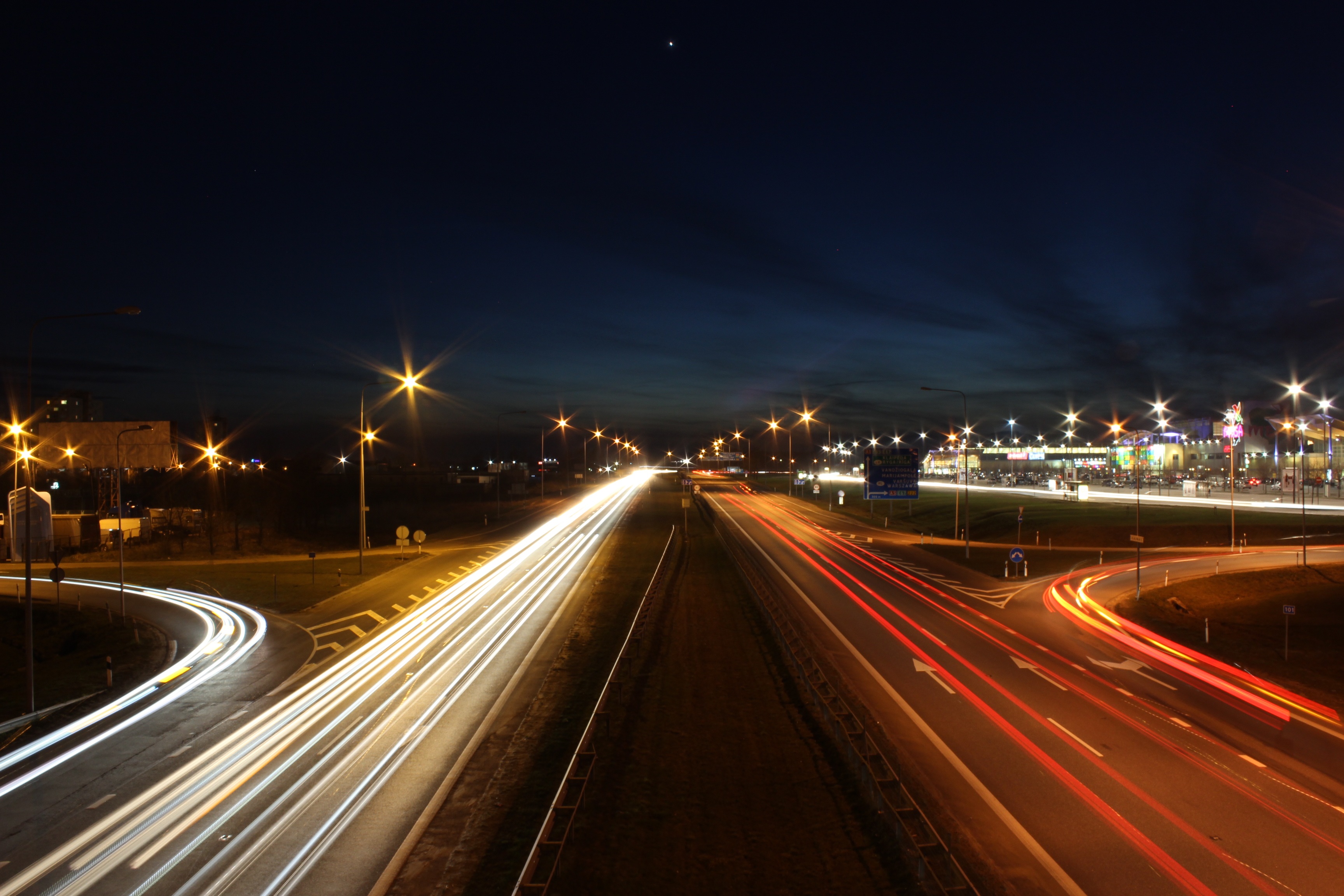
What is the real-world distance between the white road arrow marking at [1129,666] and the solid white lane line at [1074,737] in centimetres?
574

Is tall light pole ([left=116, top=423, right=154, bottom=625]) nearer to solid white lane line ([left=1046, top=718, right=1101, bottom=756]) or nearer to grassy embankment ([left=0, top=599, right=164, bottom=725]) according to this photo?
grassy embankment ([left=0, top=599, right=164, bottom=725])

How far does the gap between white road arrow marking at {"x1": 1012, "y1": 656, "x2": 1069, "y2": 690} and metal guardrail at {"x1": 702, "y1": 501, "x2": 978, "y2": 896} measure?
607cm

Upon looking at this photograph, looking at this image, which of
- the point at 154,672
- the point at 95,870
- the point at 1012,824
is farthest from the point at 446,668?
the point at 1012,824

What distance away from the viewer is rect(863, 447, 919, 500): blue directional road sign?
4525cm

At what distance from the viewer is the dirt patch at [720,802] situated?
932 centimetres

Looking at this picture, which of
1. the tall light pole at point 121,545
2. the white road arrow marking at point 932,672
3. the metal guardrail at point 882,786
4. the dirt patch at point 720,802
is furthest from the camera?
the tall light pole at point 121,545

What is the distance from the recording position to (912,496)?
147 ft

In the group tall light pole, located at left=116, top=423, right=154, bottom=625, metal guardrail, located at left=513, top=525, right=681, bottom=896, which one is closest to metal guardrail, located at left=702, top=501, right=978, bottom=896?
metal guardrail, located at left=513, top=525, right=681, bottom=896

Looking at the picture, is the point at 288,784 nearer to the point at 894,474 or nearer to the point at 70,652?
the point at 70,652

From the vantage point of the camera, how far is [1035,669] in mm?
19875

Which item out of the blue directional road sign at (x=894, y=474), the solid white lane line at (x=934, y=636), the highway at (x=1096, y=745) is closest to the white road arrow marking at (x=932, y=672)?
the highway at (x=1096, y=745)

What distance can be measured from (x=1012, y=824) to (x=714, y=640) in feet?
39.6

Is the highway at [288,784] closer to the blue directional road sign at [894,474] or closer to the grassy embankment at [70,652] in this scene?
the grassy embankment at [70,652]

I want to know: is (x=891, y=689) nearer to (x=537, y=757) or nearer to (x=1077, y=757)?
(x=1077, y=757)
